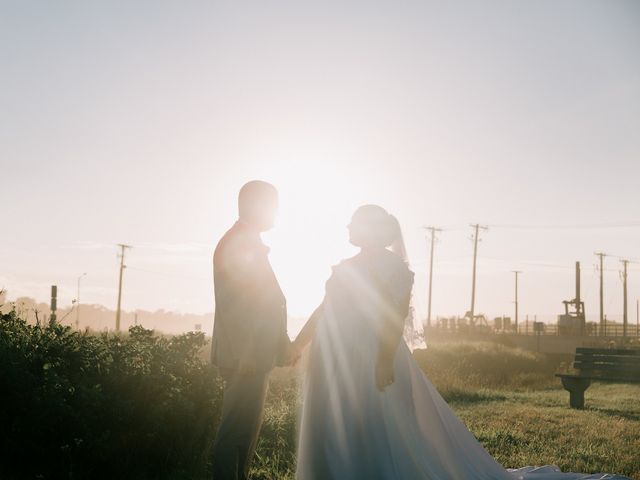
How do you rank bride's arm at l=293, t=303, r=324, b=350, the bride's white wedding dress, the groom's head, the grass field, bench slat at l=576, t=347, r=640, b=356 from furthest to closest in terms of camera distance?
1. bench slat at l=576, t=347, r=640, b=356
2. the grass field
3. bride's arm at l=293, t=303, r=324, b=350
4. the bride's white wedding dress
5. the groom's head

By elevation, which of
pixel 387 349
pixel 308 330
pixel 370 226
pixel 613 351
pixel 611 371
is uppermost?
pixel 370 226

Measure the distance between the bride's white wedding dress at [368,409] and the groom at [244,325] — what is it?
2.54 ft

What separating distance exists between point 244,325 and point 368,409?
1374mm

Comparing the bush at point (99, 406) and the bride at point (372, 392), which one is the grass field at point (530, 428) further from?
the bride at point (372, 392)

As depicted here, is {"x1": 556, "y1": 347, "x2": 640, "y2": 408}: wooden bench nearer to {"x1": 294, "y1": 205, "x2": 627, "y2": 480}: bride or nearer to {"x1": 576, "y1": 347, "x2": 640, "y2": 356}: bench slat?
{"x1": 576, "y1": 347, "x2": 640, "y2": 356}: bench slat

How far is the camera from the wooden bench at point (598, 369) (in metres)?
12.4

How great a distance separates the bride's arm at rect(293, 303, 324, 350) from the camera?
17.5ft

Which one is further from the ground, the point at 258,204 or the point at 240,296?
the point at 258,204

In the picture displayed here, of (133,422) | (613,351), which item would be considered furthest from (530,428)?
(133,422)

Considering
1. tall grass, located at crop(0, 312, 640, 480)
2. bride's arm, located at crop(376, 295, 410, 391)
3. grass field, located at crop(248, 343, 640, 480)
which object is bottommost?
grass field, located at crop(248, 343, 640, 480)

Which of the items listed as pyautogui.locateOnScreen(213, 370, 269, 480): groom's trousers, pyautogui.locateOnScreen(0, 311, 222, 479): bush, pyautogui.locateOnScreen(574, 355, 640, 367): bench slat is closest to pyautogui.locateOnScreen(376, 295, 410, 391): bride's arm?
pyautogui.locateOnScreen(213, 370, 269, 480): groom's trousers

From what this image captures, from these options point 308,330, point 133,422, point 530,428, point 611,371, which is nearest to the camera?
point 308,330

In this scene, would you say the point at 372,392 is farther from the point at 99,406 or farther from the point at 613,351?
the point at 613,351

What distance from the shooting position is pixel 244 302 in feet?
14.8
